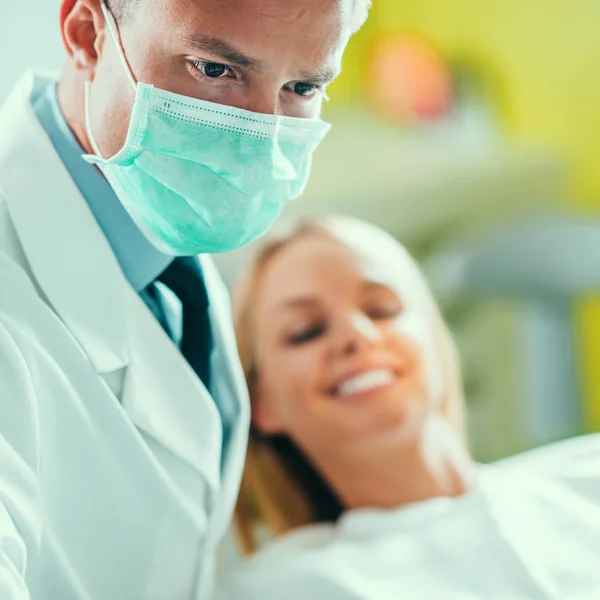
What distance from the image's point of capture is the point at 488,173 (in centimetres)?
241

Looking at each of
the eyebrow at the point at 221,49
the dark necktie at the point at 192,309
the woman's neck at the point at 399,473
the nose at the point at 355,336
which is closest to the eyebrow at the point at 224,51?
the eyebrow at the point at 221,49

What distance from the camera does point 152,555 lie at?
1.08m

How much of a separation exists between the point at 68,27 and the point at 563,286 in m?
1.42

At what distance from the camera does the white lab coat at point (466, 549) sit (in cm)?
129

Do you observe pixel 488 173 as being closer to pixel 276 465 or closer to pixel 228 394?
pixel 276 465

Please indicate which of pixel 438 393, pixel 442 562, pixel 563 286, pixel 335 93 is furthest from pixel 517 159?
pixel 442 562

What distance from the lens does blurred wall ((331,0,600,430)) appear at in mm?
2607

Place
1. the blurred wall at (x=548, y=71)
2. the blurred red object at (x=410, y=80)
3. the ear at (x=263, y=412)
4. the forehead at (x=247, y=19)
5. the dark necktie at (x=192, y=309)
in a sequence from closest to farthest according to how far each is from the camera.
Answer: the forehead at (x=247, y=19) → the dark necktie at (x=192, y=309) → the ear at (x=263, y=412) → the blurred wall at (x=548, y=71) → the blurred red object at (x=410, y=80)

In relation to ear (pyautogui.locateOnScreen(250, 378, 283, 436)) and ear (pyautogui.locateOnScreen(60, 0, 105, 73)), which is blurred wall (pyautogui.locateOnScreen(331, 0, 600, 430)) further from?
ear (pyautogui.locateOnScreen(60, 0, 105, 73))

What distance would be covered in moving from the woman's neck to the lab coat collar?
1.61ft

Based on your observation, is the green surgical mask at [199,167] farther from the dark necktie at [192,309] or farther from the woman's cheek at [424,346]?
the woman's cheek at [424,346]

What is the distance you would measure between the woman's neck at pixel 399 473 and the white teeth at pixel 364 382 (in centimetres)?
10

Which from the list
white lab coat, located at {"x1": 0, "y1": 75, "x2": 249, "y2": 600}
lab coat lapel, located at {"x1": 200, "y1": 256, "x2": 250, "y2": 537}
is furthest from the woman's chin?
white lab coat, located at {"x1": 0, "y1": 75, "x2": 249, "y2": 600}

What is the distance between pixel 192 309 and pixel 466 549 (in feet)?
1.83
